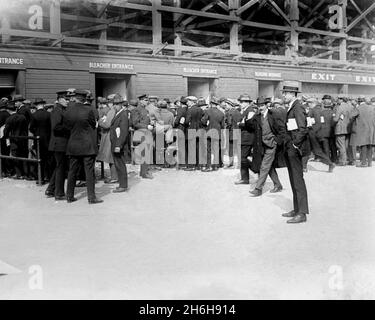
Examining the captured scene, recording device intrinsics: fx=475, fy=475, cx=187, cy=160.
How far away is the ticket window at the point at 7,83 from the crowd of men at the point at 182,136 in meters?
2.17

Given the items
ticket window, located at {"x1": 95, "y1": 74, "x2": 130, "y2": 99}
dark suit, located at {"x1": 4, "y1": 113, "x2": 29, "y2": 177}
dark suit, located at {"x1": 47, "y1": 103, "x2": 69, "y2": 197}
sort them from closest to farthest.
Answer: dark suit, located at {"x1": 47, "y1": 103, "x2": 69, "y2": 197}
dark suit, located at {"x1": 4, "y1": 113, "x2": 29, "y2": 177}
ticket window, located at {"x1": 95, "y1": 74, "x2": 130, "y2": 99}

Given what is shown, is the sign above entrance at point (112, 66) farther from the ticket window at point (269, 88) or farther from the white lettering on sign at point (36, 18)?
the ticket window at point (269, 88)

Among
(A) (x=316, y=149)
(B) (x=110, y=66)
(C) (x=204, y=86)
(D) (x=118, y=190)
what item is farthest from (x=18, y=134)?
(C) (x=204, y=86)

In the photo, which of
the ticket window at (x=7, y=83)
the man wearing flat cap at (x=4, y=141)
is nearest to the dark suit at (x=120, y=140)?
the man wearing flat cap at (x=4, y=141)

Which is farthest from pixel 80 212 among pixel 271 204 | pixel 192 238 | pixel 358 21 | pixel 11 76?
pixel 358 21

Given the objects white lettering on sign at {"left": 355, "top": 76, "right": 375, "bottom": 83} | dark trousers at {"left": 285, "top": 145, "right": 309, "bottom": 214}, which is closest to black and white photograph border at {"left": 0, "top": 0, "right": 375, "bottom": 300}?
dark trousers at {"left": 285, "top": 145, "right": 309, "bottom": 214}

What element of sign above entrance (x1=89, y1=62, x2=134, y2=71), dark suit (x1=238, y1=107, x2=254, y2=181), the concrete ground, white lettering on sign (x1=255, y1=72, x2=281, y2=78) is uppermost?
white lettering on sign (x1=255, y1=72, x2=281, y2=78)

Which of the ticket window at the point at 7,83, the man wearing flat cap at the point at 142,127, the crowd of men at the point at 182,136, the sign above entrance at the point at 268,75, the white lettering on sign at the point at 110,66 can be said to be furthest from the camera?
the sign above entrance at the point at 268,75

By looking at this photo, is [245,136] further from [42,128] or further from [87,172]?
[42,128]

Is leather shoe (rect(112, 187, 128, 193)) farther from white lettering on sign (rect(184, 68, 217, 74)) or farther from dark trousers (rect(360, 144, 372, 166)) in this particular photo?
white lettering on sign (rect(184, 68, 217, 74))

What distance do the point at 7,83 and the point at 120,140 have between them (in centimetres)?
664

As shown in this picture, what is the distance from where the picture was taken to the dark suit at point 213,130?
12.1 m

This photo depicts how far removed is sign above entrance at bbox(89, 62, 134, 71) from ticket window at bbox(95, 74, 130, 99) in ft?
1.10

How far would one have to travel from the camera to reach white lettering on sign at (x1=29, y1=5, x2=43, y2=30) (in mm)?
14547
